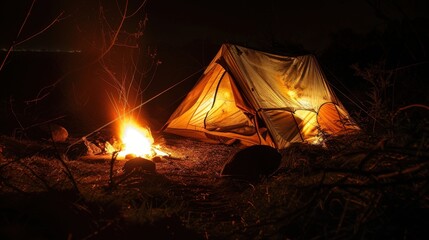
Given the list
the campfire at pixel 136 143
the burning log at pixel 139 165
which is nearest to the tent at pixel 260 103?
the campfire at pixel 136 143

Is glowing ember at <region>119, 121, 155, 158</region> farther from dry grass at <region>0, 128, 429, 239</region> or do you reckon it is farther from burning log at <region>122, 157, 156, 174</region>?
dry grass at <region>0, 128, 429, 239</region>

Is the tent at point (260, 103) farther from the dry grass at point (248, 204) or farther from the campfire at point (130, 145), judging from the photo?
the dry grass at point (248, 204)

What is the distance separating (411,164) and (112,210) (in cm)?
258

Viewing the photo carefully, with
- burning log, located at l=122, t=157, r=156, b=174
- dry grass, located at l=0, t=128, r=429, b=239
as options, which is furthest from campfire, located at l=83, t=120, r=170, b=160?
dry grass, located at l=0, t=128, r=429, b=239

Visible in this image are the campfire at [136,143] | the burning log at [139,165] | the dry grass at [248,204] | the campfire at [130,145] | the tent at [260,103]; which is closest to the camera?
the dry grass at [248,204]

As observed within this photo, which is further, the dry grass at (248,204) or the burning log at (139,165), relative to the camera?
the burning log at (139,165)

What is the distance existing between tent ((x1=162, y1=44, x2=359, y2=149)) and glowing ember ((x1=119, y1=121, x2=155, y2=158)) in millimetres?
1463

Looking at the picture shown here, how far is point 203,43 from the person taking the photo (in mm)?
18734

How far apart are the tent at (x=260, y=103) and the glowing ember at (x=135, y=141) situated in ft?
4.80

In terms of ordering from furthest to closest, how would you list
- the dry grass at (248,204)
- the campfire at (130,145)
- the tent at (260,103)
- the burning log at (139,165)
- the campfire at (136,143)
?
the tent at (260,103), the campfire at (136,143), the campfire at (130,145), the burning log at (139,165), the dry grass at (248,204)

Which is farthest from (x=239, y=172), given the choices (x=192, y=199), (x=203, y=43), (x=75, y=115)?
(x=203, y=43)

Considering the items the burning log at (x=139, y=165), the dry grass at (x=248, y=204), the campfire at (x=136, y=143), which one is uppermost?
the campfire at (x=136, y=143)

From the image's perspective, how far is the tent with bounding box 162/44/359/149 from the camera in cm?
702

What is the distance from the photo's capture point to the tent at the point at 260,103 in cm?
702
